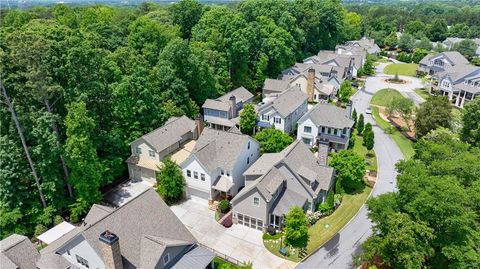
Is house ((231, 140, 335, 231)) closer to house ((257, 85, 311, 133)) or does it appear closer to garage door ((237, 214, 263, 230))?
garage door ((237, 214, 263, 230))

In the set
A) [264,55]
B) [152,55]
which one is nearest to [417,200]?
[152,55]

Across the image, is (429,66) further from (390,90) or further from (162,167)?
(162,167)

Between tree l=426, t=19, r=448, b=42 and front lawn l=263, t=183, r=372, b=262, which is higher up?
tree l=426, t=19, r=448, b=42

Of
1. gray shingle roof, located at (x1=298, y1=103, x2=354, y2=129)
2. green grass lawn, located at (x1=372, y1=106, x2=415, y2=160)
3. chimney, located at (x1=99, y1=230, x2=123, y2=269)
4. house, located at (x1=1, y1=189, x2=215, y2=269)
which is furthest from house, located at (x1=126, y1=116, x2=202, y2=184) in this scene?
green grass lawn, located at (x1=372, y1=106, x2=415, y2=160)

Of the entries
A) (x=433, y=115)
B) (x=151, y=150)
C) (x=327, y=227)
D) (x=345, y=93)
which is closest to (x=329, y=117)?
(x=433, y=115)

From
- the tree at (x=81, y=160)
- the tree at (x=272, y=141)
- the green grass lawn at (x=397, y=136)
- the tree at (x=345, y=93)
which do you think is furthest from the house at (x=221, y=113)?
the green grass lawn at (x=397, y=136)

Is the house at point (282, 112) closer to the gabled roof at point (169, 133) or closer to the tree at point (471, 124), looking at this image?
the gabled roof at point (169, 133)

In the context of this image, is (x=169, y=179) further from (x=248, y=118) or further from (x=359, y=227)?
(x=359, y=227)
